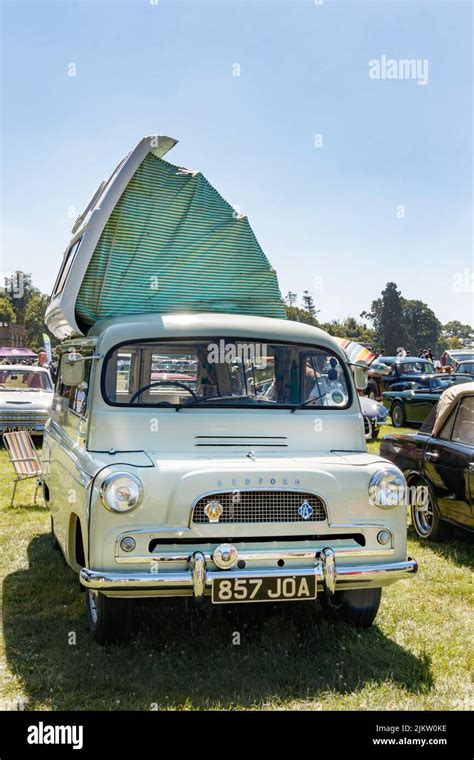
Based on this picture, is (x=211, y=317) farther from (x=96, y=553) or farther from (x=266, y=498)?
(x=96, y=553)

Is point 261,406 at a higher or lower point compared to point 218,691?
higher

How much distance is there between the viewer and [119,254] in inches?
238

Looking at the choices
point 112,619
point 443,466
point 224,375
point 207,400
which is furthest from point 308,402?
point 443,466

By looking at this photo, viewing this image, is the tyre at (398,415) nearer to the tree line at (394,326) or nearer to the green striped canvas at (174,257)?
the green striped canvas at (174,257)

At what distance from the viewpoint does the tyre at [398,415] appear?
62.5 ft

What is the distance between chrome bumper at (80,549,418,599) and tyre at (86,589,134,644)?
401mm

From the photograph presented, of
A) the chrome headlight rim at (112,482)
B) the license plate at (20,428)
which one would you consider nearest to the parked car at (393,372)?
the license plate at (20,428)

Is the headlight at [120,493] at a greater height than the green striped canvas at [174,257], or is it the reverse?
the green striped canvas at [174,257]

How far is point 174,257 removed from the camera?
6.32 metres

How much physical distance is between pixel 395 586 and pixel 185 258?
3238 millimetres

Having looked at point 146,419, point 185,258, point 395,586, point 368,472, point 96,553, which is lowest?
point 395,586
